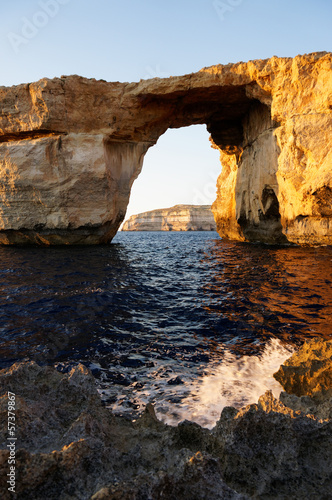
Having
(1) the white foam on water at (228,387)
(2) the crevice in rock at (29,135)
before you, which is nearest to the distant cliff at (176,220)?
(2) the crevice in rock at (29,135)

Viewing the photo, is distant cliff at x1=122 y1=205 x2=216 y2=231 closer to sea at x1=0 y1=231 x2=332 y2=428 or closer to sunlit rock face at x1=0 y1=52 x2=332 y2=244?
sunlit rock face at x1=0 y1=52 x2=332 y2=244

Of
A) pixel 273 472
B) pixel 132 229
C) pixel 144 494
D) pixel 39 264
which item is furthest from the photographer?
pixel 132 229

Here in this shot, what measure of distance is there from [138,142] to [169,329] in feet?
60.6

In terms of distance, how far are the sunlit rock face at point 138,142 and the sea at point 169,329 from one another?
736 cm

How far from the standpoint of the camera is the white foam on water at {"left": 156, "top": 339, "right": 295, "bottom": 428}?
3.08m

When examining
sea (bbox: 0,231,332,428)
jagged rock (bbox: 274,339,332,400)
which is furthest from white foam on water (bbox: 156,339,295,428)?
jagged rock (bbox: 274,339,332,400)

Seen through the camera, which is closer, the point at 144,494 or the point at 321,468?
the point at 144,494

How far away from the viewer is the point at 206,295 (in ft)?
26.1

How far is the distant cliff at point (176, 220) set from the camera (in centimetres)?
9881

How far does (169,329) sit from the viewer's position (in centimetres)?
560

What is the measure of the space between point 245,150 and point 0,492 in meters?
23.6

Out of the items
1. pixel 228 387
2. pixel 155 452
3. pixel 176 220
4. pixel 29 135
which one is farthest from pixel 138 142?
pixel 176 220

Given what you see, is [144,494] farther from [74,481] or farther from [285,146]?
[285,146]

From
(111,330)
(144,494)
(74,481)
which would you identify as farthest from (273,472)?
(111,330)
